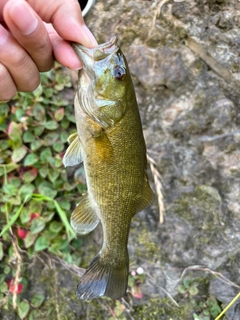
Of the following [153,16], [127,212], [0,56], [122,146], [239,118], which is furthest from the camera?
[153,16]

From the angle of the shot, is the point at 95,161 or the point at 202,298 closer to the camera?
the point at 95,161

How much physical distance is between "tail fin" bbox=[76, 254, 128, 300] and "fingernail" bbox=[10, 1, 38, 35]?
816 millimetres

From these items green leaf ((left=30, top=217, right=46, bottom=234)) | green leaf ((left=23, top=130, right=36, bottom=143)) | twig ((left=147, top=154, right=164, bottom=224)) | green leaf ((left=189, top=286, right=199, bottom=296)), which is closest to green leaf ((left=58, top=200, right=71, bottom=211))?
green leaf ((left=30, top=217, right=46, bottom=234))

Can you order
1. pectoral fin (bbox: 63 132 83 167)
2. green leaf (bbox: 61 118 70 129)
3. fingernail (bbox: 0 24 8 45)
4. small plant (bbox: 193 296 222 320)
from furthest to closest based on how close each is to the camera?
1. green leaf (bbox: 61 118 70 129)
2. small plant (bbox: 193 296 222 320)
3. pectoral fin (bbox: 63 132 83 167)
4. fingernail (bbox: 0 24 8 45)

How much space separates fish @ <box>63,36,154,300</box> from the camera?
3.67 feet

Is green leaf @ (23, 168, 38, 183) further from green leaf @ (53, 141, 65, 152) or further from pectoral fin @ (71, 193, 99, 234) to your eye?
pectoral fin @ (71, 193, 99, 234)

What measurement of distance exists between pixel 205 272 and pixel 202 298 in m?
0.13

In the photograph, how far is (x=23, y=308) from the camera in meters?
1.88

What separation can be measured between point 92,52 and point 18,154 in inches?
39.4

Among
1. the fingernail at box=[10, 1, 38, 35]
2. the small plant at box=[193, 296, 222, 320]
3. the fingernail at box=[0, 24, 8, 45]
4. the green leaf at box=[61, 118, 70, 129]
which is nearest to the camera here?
the fingernail at box=[10, 1, 38, 35]

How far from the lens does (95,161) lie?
121 centimetres

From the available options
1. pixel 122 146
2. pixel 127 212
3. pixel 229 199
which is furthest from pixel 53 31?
pixel 229 199

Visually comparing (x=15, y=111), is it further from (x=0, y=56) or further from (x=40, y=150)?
(x=0, y=56)

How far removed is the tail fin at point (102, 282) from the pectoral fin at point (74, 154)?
39 cm
